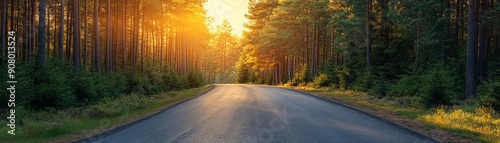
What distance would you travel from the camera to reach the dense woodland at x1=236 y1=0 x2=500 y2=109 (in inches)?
796

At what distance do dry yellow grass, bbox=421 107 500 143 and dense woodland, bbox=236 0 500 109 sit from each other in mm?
1985

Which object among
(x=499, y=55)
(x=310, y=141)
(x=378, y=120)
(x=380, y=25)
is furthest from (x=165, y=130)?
(x=380, y=25)

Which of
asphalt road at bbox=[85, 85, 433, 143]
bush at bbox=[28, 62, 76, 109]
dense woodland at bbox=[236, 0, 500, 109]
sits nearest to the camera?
asphalt road at bbox=[85, 85, 433, 143]

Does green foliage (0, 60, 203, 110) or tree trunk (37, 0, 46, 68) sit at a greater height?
tree trunk (37, 0, 46, 68)

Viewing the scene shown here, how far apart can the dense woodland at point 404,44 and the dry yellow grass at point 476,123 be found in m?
1.98

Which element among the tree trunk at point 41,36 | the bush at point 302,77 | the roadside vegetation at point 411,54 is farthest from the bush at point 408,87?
the bush at point 302,77

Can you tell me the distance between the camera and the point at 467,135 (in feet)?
32.1

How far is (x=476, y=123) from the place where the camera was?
11.8 meters

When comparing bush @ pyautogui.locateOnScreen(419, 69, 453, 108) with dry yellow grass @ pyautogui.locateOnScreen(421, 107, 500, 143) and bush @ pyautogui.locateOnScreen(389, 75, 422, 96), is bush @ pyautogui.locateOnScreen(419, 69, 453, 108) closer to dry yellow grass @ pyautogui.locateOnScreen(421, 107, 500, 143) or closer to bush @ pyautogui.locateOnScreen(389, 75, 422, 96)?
dry yellow grass @ pyautogui.locateOnScreen(421, 107, 500, 143)

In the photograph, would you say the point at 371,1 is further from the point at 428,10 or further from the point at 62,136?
the point at 62,136

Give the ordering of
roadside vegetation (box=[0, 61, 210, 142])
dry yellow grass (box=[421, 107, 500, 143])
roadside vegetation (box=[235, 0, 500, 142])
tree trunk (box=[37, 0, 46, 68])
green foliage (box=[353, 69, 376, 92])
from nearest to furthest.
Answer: dry yellow grass (box=[421, 107, 500, 143]), roadside vegetation (box=[0, 61, 210, 142]), roadside vegetation (box=[235, 0, 500, 142]), tree trunk (box=[37, 0, 46, 68]), green foliage (box=[353, 69, 376, 92])

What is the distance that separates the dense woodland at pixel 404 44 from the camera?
66.3 ft

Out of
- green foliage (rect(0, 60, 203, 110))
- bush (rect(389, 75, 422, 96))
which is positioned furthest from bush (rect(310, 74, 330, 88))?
green foliage (rect(0, 60, 203, 110))

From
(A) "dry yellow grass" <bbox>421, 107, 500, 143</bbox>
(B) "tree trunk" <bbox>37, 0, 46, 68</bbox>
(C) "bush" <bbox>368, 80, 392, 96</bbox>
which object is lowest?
(A) "dry yellow grass" <bbox>421, 107, 500, 143</bbox>
